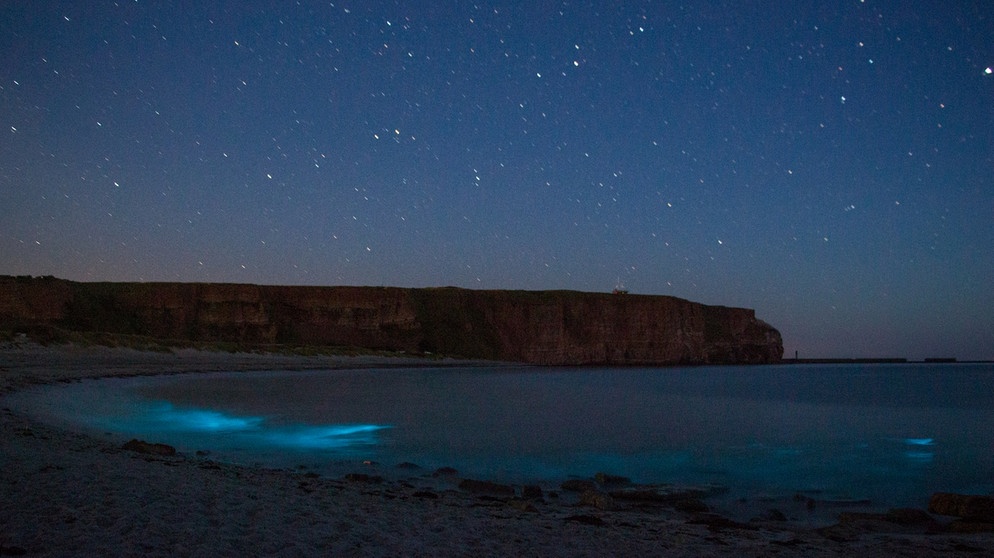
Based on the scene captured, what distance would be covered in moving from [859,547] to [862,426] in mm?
14308

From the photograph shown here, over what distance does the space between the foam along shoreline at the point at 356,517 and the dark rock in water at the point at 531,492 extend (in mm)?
18

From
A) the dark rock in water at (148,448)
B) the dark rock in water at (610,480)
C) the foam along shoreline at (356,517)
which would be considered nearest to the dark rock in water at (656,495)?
the foam along shoreline at (356,517)

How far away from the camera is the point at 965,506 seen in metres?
6.96

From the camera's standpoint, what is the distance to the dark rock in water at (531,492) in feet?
23.9

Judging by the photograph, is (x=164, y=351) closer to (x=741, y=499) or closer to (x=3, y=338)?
(x=3, y=338)

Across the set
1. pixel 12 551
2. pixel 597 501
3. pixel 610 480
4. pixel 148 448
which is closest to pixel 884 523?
pixel 597 501

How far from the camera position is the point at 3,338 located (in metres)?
26.5

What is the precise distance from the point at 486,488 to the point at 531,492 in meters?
0.54

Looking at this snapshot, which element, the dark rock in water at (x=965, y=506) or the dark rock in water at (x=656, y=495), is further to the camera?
the dark rock in water at (x=656, y=495)

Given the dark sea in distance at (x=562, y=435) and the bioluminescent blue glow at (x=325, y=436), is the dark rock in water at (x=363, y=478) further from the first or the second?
the bioluminescent blue glow at (x=325, y=436)

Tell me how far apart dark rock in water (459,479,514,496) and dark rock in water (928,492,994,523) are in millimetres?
4914

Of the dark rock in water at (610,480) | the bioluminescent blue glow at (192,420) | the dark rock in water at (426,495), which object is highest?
the dark rock in water at (426,495)

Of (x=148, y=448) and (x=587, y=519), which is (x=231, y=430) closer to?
(x=148, y=448)

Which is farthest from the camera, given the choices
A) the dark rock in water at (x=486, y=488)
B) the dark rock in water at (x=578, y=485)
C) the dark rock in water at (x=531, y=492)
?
the dark rock in water at (x=578, y=485)
